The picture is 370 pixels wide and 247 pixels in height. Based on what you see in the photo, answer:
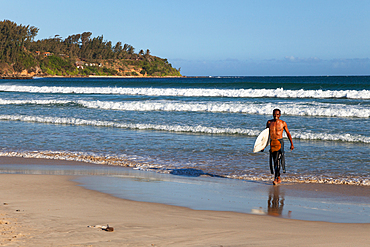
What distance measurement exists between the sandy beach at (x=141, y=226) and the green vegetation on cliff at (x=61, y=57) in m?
139

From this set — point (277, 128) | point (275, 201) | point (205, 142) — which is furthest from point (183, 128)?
point (275, 201)

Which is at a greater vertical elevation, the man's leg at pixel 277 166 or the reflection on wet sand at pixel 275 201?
the man's leg at pixel 277 166

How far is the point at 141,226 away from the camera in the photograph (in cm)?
483

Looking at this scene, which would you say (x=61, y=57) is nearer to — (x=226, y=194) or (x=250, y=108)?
(x=250, y=108)

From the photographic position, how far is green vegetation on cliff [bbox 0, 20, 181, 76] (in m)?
136

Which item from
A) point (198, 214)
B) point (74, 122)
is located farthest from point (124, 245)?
point (74, 122)

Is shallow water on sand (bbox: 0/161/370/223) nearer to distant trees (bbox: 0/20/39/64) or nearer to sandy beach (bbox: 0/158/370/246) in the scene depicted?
sandy beach (bbox: 0/158/370/246)

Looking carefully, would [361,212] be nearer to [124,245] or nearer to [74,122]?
[124,245]

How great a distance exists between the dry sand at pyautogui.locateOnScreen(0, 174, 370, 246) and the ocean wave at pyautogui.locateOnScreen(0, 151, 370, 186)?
298cm

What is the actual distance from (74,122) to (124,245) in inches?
607

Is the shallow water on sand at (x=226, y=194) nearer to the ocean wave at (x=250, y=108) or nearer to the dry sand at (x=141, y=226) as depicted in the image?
the dry sand at (x=141, y=226)

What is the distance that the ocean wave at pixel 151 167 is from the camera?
8.08 meters

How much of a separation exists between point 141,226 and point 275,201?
109 inches

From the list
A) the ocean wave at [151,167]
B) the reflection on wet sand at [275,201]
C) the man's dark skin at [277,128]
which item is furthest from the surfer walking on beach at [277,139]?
the reflection on wet sand at [275,201]
